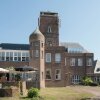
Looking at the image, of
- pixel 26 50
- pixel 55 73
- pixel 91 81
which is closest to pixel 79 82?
pixel 91 81

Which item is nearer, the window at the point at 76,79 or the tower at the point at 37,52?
the tower at the point at 37,52

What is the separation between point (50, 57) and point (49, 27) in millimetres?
8136

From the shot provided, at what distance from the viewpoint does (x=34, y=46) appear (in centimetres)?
6041

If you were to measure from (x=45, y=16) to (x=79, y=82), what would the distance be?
14.8 metres

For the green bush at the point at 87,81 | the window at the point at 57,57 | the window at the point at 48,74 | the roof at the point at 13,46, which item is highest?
the roof at the point at 13,46

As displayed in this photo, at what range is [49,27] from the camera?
70.3 metres

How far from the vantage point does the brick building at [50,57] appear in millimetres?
60438

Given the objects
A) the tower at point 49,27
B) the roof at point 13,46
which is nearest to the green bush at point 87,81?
the tower at point 49,27

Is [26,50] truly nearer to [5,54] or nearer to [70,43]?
[5,54]

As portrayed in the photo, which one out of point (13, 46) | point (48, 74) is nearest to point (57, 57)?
point (48, 74)

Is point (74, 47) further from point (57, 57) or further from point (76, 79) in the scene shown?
point (57, 57)

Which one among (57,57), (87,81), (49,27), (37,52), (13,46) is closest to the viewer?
(37,52)

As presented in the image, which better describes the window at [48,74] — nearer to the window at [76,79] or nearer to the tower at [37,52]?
the tower at [37,52]

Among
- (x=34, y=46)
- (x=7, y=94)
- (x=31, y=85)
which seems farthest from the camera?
(x=34, y=46)
